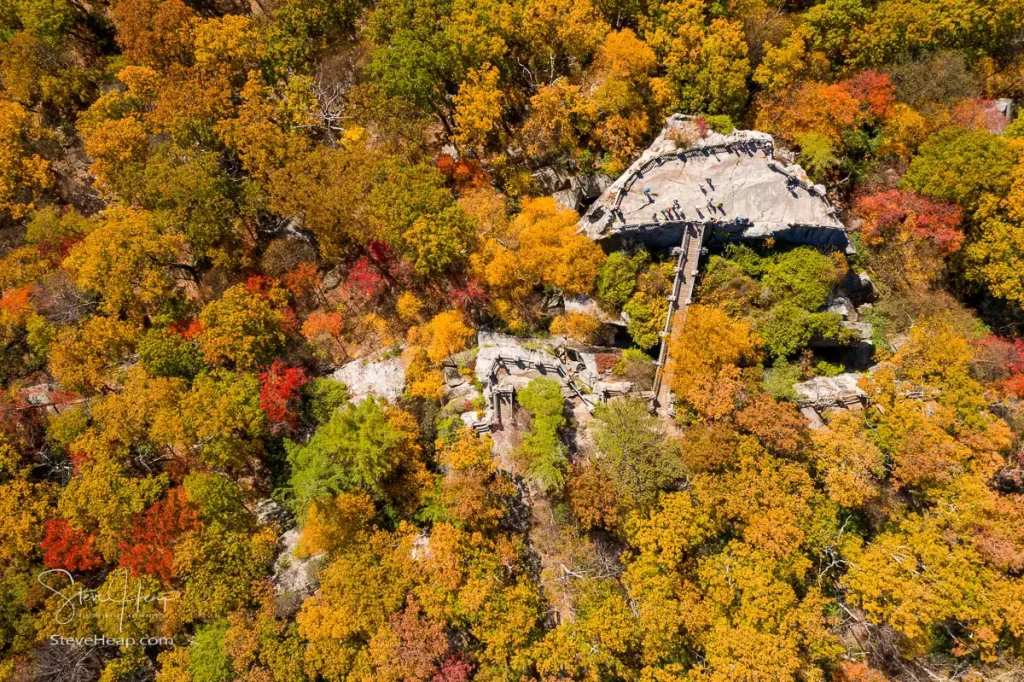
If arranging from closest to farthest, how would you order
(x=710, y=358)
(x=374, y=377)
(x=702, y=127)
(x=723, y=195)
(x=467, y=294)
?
(x=710, y=358) < (x=723, y=195) < (x=702, y=127) < (x=374, y=377) < (x=467, y=294)

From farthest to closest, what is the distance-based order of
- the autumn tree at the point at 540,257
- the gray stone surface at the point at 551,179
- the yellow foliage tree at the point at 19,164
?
1. the gray stone surface at the point at 551,179
2. the yellow foliage tree at the point at 19,164
3. the autumn tree at the point at 540,257

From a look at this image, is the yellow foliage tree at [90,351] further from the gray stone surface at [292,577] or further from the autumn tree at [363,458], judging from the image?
the gray stone surface at [292,577]

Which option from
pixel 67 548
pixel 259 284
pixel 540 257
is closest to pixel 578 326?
pixel 540 257

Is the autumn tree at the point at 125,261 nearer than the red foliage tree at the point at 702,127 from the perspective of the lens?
Yes

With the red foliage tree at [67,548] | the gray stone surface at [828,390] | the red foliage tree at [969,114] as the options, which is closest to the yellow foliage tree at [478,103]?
the gray stone surface at [828,390]

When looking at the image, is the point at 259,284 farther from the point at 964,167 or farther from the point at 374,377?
the point at 964,167

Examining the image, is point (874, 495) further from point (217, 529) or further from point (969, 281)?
point (217, 529)

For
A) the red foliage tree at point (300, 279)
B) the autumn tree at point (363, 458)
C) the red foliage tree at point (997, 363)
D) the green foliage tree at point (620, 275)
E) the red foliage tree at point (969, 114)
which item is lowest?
the autumn tree at point (363, 458)
